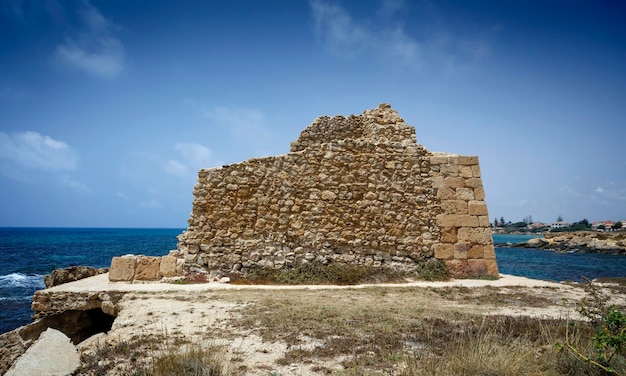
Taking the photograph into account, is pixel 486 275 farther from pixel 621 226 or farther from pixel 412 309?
pixel 621 226

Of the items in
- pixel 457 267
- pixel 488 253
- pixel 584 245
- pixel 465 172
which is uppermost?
pixel 465 172

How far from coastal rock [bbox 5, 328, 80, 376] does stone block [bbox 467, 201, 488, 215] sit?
1027 cm

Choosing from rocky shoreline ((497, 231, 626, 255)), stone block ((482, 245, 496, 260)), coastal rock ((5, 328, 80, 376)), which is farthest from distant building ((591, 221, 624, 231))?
coastal rock ((5, 328, 80, 376))

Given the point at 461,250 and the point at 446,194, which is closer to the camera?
the point at 461,250

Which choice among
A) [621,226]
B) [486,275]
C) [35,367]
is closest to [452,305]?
[486,275]

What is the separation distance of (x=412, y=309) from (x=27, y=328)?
7303mm

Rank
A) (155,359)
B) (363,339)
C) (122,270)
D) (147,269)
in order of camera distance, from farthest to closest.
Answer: (147,269), (122,270), (363,339), (155,359)

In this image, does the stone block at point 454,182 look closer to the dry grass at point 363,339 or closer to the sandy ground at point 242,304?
the sandy ground at point 242,304

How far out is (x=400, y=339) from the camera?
493 cm

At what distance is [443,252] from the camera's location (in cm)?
1096

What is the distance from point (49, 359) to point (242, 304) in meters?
3.40

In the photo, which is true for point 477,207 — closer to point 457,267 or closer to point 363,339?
point 457,267

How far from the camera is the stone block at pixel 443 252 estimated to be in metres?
10.9

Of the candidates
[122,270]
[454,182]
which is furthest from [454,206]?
[122,270]
